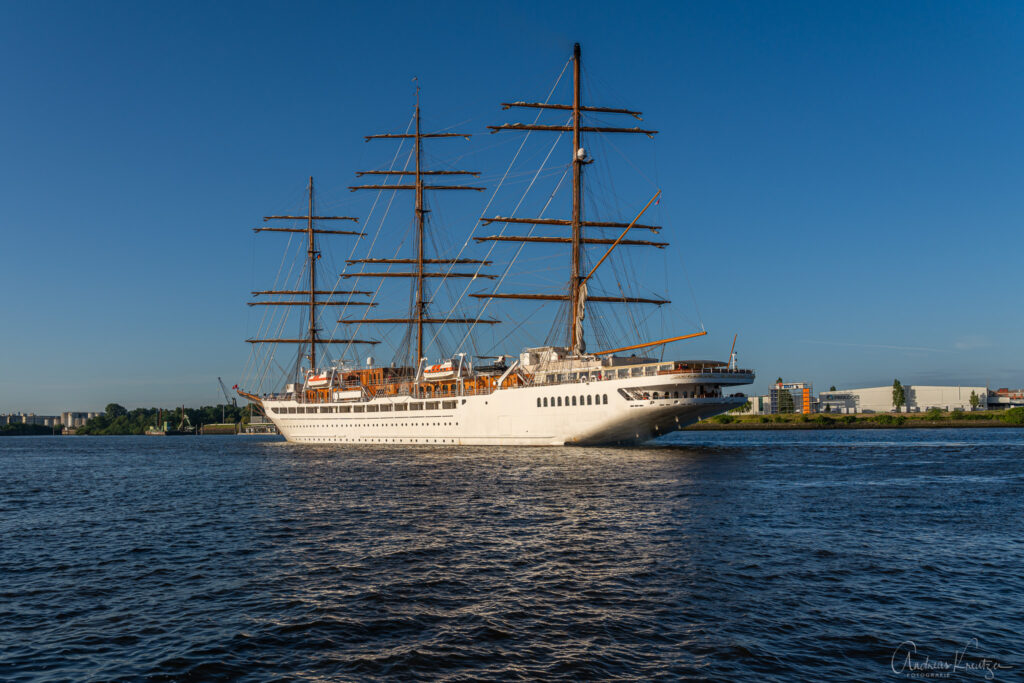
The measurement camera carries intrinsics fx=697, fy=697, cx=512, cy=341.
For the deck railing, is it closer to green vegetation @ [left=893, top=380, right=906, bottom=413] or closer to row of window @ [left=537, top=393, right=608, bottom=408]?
row of window @ [left=537, top=393, right=608, bottom=408]

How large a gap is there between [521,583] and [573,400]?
4297 centimetres

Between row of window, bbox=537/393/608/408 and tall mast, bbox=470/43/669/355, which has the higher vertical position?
tall mast, bbox=470/43/669/355

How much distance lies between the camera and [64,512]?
3225 cm

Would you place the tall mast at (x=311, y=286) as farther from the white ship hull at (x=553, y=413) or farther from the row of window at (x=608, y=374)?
the row of window at (x=608, y=374)

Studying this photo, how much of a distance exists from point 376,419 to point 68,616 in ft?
214

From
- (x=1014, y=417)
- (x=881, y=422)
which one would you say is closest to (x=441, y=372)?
(x=881, y=422)

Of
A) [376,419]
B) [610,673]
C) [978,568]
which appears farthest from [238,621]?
[376,419]

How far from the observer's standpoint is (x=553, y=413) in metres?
61.4

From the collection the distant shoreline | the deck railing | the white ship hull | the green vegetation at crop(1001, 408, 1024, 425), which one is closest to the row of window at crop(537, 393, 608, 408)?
the white ship hull

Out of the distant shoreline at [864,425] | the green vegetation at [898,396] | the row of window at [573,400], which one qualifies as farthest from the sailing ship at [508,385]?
the green vegetation at [898,396]

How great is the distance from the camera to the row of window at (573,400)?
58.3 m

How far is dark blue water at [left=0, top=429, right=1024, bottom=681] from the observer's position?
12641 mm

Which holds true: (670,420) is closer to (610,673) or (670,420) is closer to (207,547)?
(207,547)

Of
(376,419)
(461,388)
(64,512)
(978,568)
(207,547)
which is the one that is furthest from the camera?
(376,419)
